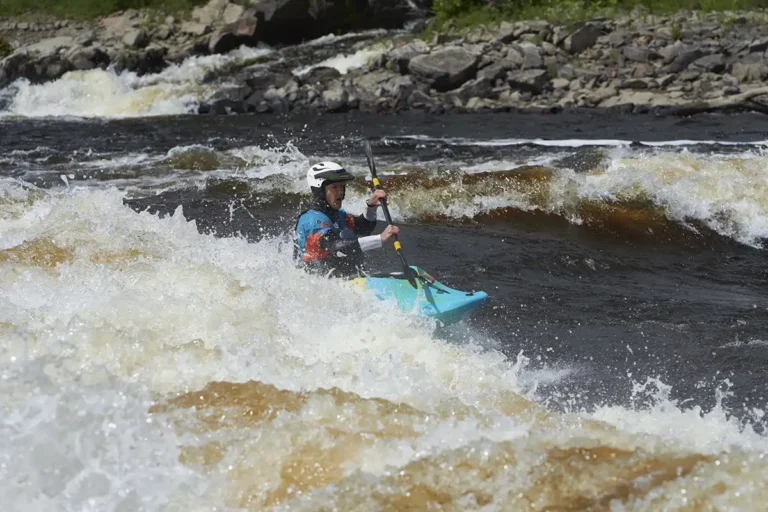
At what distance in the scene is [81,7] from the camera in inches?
1204

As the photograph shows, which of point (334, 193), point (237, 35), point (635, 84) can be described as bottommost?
point (635, 84)

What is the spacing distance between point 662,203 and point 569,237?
158 cm

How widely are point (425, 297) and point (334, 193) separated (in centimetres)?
106

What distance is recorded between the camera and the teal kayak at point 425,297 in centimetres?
620

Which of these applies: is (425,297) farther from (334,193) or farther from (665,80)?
(665,80)

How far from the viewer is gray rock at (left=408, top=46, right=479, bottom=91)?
2002 centimetres

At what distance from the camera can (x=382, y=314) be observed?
19.6 feet

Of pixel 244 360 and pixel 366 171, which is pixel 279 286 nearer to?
pixel 244 360

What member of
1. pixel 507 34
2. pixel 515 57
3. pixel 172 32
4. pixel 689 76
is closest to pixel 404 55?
pixel 515 57

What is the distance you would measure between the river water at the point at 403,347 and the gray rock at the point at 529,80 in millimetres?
6851

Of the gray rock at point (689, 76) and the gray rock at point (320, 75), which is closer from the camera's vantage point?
the gray rock at point (689, 76)

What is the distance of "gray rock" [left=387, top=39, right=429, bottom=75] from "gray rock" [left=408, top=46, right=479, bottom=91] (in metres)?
0.70

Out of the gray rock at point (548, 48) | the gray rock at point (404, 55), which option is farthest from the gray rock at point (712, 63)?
the gray rock at point (404, 55)

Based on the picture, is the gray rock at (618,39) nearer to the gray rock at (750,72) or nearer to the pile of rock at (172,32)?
the gray rock at (750,72)
